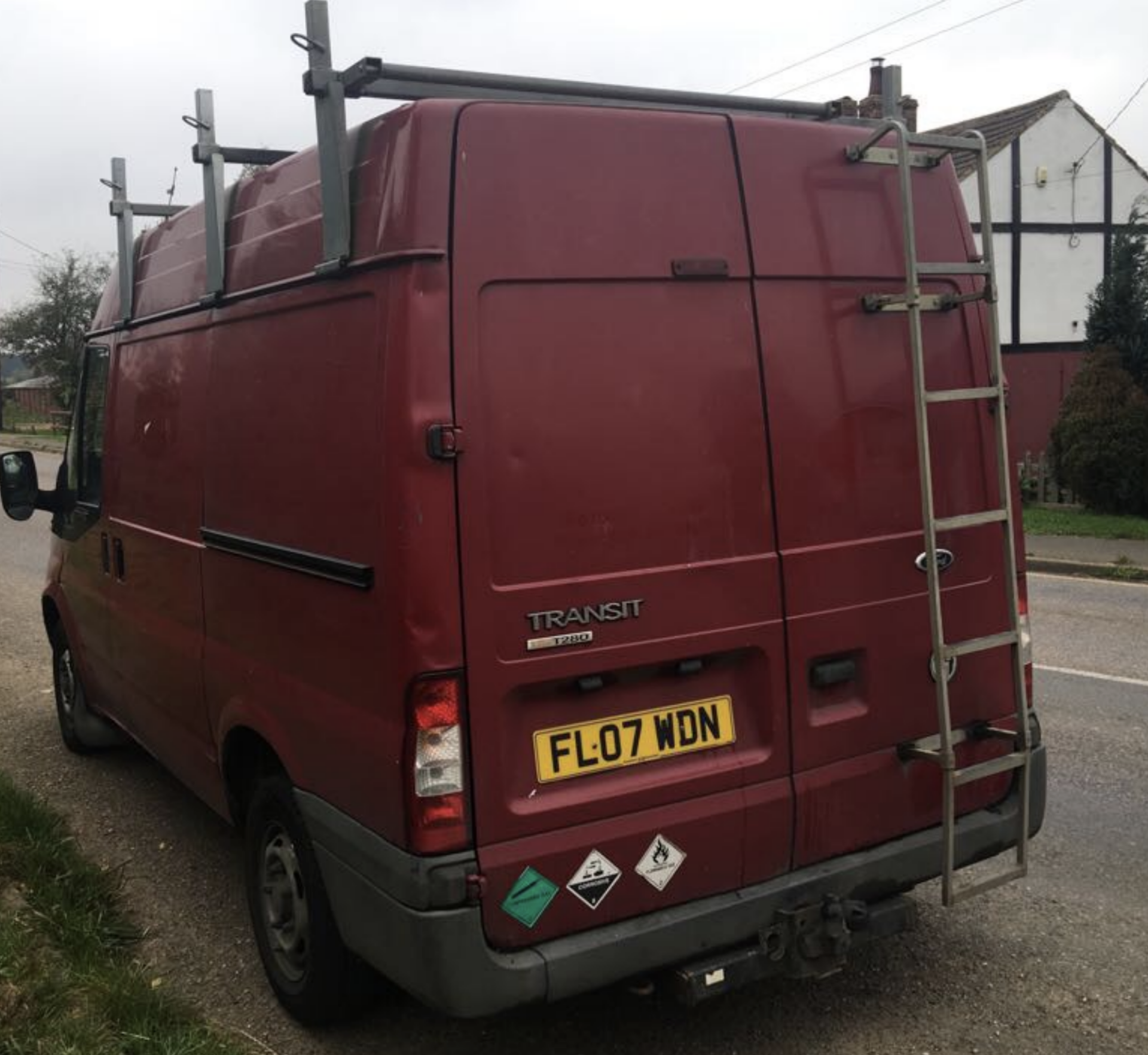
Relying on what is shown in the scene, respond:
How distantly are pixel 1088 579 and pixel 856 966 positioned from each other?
9.08 meters

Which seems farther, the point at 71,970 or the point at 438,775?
the point at 71,970

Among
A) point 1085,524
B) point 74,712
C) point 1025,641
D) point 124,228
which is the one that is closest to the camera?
point 1025,641

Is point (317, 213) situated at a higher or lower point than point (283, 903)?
higher

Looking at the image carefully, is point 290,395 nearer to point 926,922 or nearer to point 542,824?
point 542,824

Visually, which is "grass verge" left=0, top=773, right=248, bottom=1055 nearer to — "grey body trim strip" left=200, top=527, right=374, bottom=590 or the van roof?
"grey body trim strip" left=200, top=527, right=374, bottom=590

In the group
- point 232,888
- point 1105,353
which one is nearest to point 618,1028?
point 232,888

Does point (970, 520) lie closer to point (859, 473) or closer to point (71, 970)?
point (859, 473)

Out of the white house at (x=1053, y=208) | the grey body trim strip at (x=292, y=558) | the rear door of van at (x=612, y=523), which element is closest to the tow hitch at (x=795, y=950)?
the rear door of van at (x=612, y=523)

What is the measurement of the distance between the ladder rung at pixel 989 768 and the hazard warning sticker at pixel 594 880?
982 mm

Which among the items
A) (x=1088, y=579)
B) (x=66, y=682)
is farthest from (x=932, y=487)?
(x=1088, y=579)

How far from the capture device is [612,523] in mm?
2816

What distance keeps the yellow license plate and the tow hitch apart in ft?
1.68

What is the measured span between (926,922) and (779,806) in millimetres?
1249

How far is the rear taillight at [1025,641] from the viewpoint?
11.1ft
